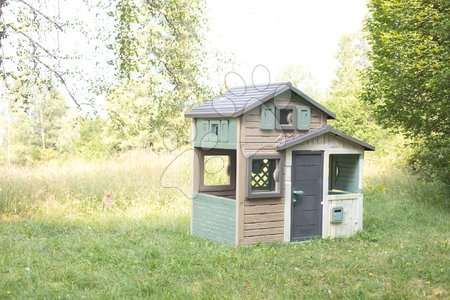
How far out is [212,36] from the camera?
97.6ft

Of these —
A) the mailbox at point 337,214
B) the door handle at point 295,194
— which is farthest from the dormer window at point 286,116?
the mailbox at point 337,214

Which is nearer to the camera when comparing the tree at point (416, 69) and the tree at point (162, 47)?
the tree at point (416, 69)

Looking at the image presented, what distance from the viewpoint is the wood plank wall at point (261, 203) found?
30.7ft

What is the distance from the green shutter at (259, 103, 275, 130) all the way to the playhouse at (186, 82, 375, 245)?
0.02m

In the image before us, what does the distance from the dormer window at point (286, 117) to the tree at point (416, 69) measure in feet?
14.2

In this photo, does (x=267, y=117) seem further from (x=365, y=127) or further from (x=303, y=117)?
(x=365, y=127)

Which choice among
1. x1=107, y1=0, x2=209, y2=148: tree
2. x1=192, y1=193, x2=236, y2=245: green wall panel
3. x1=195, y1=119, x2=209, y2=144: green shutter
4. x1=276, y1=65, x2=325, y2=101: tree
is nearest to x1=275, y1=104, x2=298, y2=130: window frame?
x1=195, y1=119, x2=209, y2=144: green shutter

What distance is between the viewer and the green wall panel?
31.1ft

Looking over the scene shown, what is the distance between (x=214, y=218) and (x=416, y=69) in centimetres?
684

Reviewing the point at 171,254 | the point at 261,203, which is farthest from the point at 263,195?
the point at 171,254

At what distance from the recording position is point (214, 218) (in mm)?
9938

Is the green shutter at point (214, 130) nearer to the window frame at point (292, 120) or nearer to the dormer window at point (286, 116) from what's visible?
the window frame at point (292, 120)

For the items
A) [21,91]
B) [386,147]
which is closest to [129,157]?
[21,91]

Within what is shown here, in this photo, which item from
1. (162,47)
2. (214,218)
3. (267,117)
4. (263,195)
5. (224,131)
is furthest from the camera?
(162,47)
